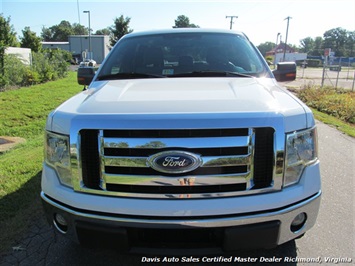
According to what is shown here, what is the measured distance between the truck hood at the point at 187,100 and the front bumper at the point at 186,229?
0.65m

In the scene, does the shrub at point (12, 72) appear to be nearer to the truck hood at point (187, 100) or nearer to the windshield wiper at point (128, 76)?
the windshield wiper at point (128, 76)

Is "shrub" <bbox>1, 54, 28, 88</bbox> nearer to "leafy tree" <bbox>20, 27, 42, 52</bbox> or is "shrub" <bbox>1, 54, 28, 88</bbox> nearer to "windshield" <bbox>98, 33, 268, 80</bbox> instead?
"windshield" <bbox>98, 33, 268, 80</bbox>

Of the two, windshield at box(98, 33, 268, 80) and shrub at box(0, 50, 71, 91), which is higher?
windshield at box(98, 33, 268, 80)

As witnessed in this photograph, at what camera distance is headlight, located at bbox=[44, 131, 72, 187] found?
211cm

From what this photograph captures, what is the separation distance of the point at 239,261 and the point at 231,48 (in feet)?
7.58

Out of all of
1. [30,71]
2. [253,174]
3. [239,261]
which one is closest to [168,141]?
[253,174]

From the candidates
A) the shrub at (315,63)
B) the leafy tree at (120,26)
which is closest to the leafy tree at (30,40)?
the leafy tree at (120,26)

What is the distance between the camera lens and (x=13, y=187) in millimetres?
3967

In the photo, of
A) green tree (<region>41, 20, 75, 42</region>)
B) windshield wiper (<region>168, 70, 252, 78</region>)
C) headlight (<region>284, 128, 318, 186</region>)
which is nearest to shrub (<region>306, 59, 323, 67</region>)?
green tree (<region>41, 20, 75, 42</region>)

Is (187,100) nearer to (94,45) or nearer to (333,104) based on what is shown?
(333,104)

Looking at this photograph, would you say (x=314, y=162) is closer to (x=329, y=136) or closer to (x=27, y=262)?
(x=27, y=262)

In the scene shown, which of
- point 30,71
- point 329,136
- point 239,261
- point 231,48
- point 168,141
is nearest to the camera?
point 168,141

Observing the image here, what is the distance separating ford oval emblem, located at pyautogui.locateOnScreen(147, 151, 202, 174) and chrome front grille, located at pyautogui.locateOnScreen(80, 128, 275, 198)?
0.03 metres

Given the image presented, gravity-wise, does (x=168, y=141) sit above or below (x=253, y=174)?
above
